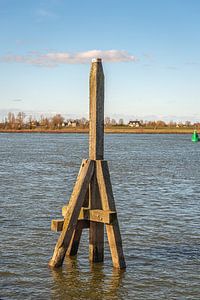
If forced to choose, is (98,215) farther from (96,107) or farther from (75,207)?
(96,107)

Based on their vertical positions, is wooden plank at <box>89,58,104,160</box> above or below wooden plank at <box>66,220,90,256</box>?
above

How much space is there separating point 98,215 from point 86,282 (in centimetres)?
136

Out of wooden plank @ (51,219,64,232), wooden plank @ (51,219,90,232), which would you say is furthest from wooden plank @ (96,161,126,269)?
wooden plank @ (51,219,64,232)

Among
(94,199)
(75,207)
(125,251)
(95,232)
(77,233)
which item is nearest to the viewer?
(75,207)

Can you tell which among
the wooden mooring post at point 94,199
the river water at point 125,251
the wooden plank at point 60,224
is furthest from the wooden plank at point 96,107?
the river water at point 125,251

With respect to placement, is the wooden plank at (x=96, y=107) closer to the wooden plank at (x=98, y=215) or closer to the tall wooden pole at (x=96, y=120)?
the tall wooden pole at (x=96, y=120)

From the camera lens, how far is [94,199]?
1080 centimetres

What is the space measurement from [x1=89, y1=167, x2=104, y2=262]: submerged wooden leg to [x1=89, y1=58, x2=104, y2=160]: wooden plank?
0.54 meters

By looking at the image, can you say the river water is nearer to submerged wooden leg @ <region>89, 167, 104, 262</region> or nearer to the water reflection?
the water reflection

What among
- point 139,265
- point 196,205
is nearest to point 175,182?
point 196,205

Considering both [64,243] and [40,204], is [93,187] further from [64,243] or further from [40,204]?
[40,204]

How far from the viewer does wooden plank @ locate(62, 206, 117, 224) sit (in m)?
10.4

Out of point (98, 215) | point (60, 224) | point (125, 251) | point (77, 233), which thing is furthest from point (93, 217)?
point (125, 251)

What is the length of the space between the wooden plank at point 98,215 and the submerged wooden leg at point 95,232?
153 mm
